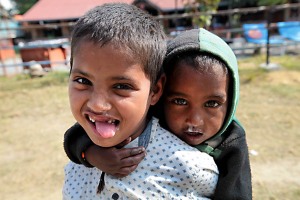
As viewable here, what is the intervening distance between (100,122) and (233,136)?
48 cm

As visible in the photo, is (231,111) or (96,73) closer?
Answer: (96,73)

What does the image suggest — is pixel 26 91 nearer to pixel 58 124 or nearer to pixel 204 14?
pixel 58 124

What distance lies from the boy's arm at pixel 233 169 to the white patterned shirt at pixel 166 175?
1.4 inches

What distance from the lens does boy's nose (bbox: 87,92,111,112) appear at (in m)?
0.94

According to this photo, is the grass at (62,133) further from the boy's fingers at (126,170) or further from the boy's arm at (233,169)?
the boy's fingers at (126,170)

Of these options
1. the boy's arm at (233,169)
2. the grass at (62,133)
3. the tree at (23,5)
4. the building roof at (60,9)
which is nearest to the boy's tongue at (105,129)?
the boy's arm at (233,169)

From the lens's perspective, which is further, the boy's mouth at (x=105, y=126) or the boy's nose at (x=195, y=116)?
the boy's nose at (x=195, y=116)

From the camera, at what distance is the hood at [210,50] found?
107 centimetres

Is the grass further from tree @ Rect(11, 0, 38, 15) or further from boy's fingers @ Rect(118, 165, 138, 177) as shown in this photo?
tree @ Rect(11, 0, 38, 15)

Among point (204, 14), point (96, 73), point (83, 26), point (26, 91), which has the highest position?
Answer: point (83, 26)

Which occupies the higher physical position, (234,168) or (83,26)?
(83,26)

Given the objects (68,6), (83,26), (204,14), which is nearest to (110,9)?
(83,26)

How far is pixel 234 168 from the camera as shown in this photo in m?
1.13

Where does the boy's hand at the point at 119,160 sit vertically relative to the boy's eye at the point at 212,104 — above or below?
below
